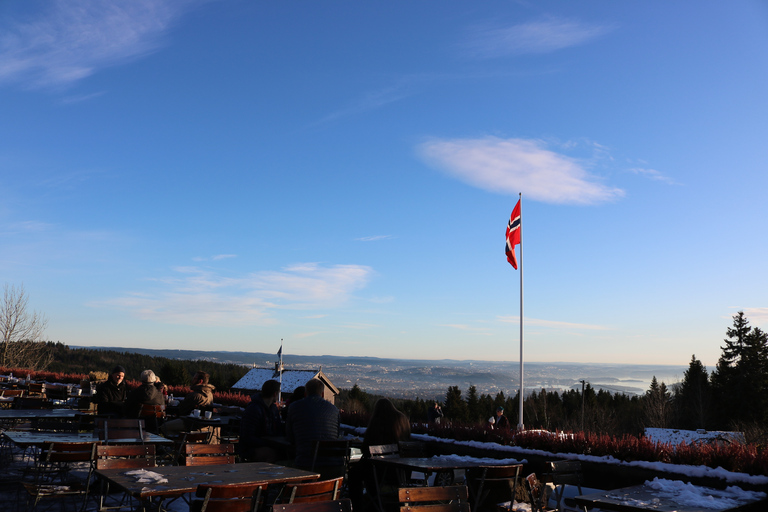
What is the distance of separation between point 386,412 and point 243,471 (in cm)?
239

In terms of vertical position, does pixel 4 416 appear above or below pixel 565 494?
above

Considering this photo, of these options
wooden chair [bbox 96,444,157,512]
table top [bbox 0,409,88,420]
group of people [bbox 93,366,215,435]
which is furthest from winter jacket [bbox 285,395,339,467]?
table top [bbox 0,409,88,420]

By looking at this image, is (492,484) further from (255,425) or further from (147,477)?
(147,477)

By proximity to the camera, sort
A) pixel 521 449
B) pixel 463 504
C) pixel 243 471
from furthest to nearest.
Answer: pixel 521 449, pixel 243 471, pixel 463 504

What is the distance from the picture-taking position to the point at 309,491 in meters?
4.40

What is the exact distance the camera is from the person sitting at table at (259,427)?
7449 mm

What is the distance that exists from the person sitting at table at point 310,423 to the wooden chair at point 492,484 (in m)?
1.65

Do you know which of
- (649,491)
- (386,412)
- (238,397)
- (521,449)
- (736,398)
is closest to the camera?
(649,491)

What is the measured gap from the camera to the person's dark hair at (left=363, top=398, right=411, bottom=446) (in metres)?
7.17

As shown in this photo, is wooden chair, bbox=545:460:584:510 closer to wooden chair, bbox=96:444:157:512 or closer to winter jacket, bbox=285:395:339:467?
winter jacket, bbox=285:395:339:467

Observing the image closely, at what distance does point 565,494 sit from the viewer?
27.2 feet

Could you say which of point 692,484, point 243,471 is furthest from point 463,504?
point 692,484

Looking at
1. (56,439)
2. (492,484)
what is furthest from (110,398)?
(492,484)

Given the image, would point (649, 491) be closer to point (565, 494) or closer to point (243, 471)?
point (565, 494)
